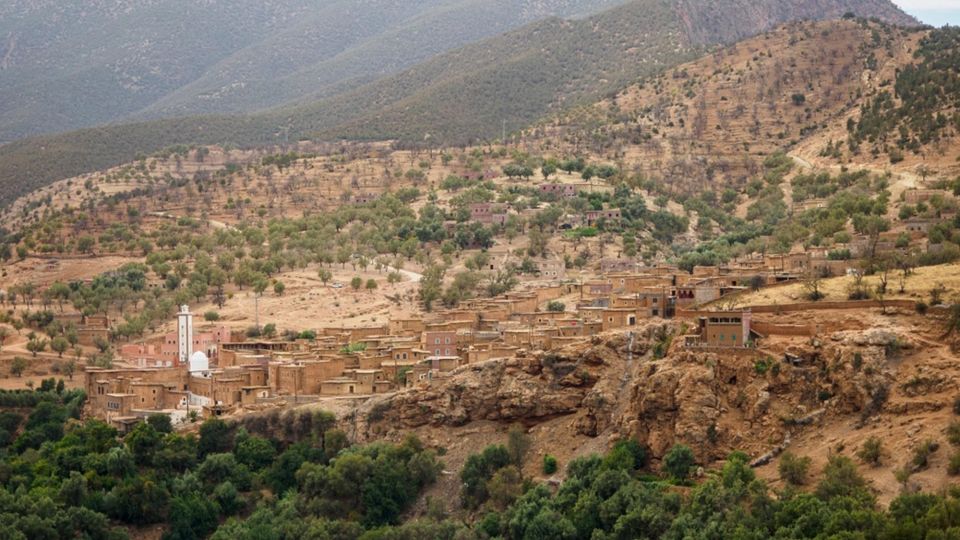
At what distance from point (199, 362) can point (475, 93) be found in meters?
65.2

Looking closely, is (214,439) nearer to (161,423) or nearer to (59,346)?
(161,423)

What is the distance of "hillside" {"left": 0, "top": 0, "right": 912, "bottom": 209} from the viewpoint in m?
119

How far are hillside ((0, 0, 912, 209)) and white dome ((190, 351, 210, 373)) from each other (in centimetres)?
4858

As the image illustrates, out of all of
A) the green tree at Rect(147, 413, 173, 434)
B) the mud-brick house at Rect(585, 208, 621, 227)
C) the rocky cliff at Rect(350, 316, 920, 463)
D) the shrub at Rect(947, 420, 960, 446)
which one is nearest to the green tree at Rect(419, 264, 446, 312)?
the mud-brick house at Rect(585, 208, 621, 227)

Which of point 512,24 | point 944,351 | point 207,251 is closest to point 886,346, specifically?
point 944,351

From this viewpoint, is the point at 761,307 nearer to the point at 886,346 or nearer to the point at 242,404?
the point at 886,346

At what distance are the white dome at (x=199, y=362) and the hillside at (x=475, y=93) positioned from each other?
48575 millimetres

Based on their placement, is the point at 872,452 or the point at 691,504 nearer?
the point at 872,452

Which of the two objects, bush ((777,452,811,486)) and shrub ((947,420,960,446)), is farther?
bush ((777,452,811,486))

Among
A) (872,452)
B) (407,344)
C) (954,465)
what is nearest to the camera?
(954,465)

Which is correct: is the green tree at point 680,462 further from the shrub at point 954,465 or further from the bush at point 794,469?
the shrub at point 954,465

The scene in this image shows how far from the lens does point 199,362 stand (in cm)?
6031

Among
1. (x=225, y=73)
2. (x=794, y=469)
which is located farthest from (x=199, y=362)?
(x=225, y=73)

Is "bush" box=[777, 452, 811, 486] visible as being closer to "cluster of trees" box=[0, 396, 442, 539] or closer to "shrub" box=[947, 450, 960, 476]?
"shrub" box=[947, 450, 960, 476]
